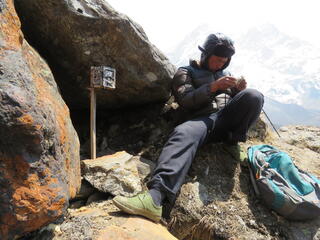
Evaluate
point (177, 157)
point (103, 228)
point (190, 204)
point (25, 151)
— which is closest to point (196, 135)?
point (177, 157)

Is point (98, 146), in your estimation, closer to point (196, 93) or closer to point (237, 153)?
point (196, 93)

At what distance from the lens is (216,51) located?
5801 millimetres

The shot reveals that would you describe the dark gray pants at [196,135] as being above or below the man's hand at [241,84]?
A: below

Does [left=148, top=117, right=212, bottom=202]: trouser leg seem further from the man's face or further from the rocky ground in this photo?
the man's face

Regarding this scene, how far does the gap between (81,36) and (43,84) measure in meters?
1.95

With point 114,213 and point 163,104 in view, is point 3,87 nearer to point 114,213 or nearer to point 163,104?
point 114,213

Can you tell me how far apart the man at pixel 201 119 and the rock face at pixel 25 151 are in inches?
40.0

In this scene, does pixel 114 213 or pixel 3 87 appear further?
pixel 114 213

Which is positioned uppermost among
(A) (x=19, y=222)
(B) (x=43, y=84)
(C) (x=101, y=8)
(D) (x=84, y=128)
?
(C) (x=101, y=8)

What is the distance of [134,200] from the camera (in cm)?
377

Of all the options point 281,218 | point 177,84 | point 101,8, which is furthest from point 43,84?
point 281,218

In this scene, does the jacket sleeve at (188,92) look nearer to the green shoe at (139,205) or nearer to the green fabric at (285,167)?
the green fabric at (285,167)

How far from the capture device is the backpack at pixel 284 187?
175 inches

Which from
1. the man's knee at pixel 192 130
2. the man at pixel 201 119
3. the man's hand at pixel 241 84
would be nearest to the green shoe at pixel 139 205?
the man at pixel 201 119
